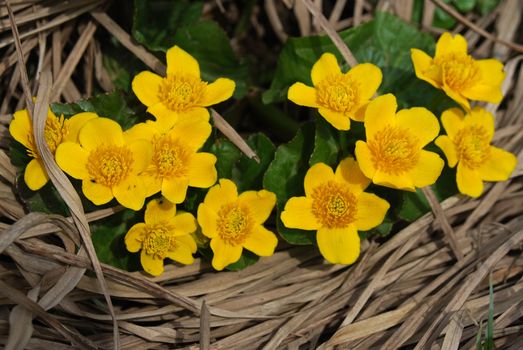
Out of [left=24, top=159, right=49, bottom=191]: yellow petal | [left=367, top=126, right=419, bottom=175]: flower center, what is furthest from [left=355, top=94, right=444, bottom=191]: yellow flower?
[left=24, top=159, right=49, bottom=191]: yellow petal

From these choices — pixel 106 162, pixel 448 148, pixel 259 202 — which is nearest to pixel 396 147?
pixel 448 148

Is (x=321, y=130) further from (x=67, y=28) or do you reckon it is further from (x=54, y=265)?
(x=67, y=28)

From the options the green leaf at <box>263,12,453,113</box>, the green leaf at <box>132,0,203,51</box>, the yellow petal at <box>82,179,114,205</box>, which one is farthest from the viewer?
the green leaf at <box>132,0,203,51</box>

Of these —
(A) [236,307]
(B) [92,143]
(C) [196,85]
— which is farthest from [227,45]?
(A) [236,307]

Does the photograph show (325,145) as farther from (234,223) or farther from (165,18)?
(165,18)

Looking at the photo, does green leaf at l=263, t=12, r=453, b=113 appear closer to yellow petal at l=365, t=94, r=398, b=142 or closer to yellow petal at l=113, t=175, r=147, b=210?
yellow petal at l=365, t=94, r=398, b=142

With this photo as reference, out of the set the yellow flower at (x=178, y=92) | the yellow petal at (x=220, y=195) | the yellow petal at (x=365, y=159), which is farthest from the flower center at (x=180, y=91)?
the yellow petal at (x=365, y=159)
